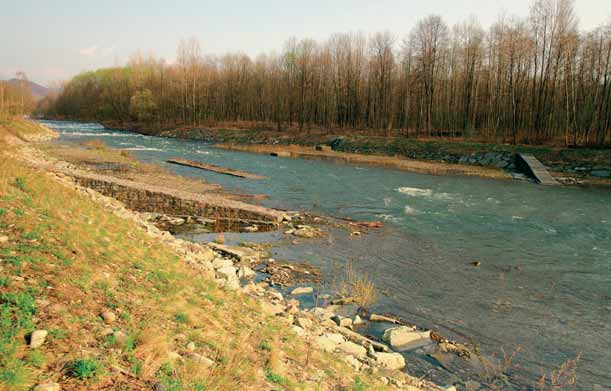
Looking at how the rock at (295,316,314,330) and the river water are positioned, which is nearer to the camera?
the rock at (295,316,314,330)

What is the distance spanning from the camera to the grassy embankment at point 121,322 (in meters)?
3.82

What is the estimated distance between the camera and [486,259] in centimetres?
1278

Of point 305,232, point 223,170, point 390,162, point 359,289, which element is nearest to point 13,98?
point 223,170

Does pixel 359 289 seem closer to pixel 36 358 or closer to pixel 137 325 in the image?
pixel 137 325

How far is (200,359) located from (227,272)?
479 centimetres

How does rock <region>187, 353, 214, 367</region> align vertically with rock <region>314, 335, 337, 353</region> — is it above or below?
above

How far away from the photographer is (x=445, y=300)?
9.64 meters

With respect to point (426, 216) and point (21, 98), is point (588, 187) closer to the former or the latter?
point (426, 216)

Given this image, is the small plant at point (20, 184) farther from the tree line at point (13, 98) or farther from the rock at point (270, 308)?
the tree line at point (13, 98)

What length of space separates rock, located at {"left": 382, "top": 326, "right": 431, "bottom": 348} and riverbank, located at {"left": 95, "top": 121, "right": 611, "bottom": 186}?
86.3 feet

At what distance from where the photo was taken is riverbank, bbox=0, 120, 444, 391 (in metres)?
3.87

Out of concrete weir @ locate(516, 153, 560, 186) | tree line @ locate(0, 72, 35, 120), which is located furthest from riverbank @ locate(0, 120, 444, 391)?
tree line @ locate(0, 72, 35, 120)

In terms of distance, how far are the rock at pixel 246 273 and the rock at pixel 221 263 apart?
378 mm

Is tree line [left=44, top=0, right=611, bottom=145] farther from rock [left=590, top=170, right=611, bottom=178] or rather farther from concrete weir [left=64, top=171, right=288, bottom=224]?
concrete weir [left=64, top=171, right=288, bottom=224]
